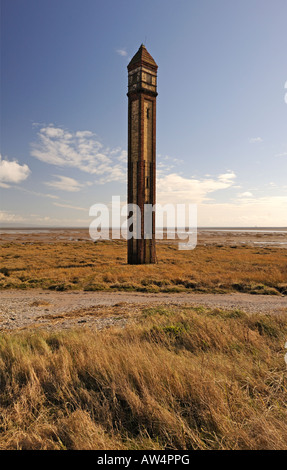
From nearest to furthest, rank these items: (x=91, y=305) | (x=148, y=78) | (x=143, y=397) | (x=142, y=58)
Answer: (x=143, y=397) → (x=91, y=305) → (x=142, y=58) → (x=148, y=78)

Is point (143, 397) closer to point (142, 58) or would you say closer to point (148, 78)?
point (148, 78)

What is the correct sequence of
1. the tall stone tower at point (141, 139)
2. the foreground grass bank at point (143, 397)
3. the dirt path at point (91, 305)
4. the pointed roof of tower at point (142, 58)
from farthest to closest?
the tall stone tower at point (141, 139) < the pointed roof of tower at point (142, 58) < the dirt path at point (91, 305) < the foreground grass bank at point (143, 397)

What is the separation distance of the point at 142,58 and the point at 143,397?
25.3 meters

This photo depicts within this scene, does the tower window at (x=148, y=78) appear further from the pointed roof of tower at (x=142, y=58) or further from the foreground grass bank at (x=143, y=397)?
the foreground grass bank at (x=143, y=397)

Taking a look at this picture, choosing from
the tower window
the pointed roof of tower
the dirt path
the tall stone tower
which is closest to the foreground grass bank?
the dirt path

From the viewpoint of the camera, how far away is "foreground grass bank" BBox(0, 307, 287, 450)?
290cm

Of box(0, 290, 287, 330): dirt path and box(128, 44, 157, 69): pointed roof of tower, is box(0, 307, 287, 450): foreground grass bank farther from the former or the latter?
box(128, 44, 157, 69): pointed roof of tower

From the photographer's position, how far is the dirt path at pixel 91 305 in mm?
9203

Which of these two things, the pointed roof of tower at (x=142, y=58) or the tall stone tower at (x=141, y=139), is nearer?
the pointed roof of tower at (x=142, y=58)

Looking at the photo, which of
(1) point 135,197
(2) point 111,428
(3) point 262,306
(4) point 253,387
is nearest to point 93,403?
(2) point 111,428

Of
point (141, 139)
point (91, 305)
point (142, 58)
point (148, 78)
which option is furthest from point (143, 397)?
point (142, 58)

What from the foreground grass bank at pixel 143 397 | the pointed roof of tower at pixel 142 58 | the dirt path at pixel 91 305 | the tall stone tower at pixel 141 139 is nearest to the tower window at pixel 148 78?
the tall stone tower at pixel 141 139

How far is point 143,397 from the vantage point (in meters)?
3.61
